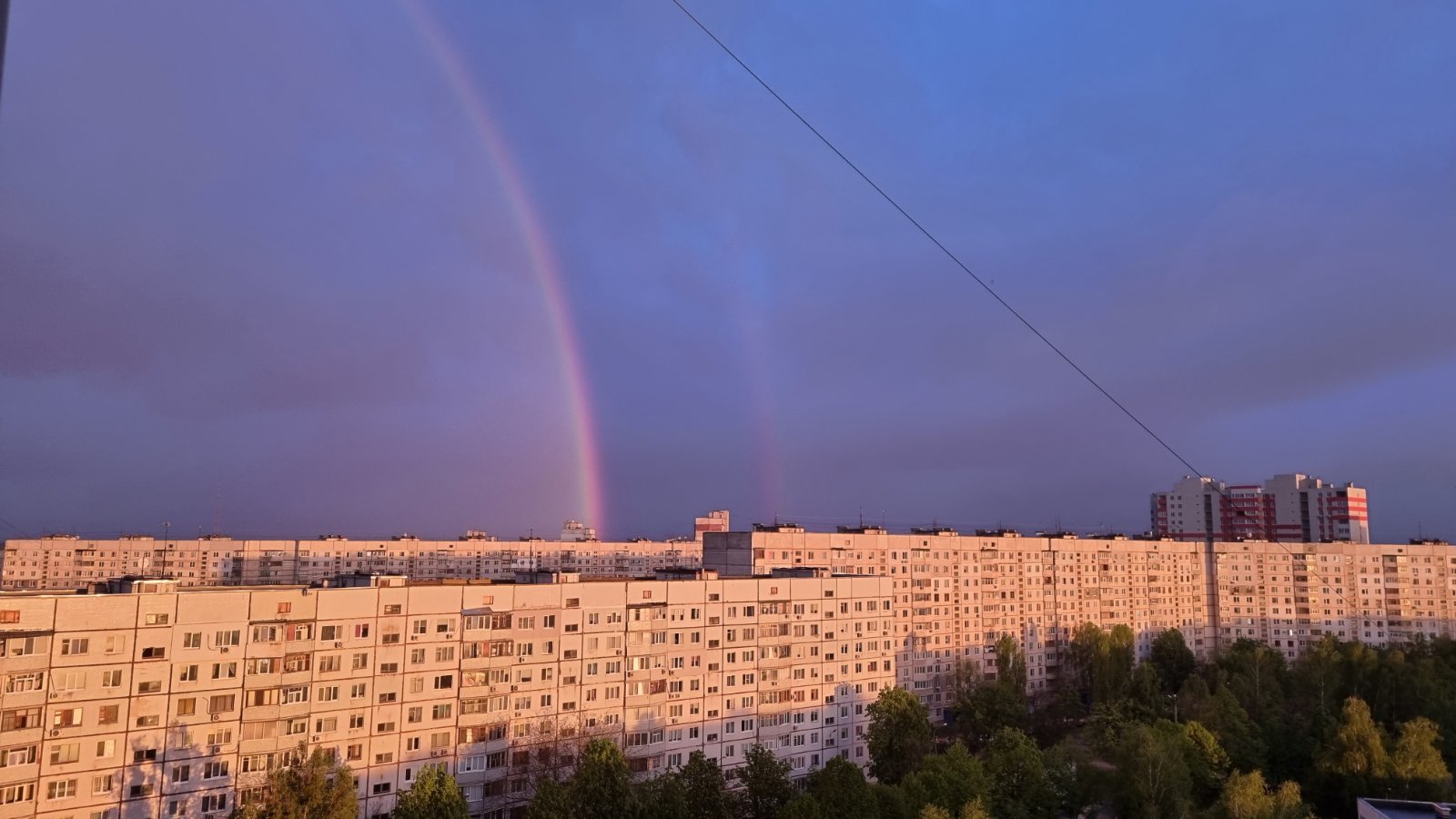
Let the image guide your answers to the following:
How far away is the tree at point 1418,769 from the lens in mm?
21734

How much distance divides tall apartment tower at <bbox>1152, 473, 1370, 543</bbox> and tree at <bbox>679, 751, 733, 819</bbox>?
55.4 metres

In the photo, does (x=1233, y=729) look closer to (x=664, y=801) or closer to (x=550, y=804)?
(x=664, y=801)

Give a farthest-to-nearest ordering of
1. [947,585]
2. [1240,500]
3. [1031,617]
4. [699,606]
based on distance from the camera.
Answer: [1240,500], [1031,617], [947,585], [699,606]

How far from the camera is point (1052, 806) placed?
824 inches

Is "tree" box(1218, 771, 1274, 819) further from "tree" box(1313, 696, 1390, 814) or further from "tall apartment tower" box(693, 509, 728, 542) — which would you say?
"tall apartment tower" box(693, 509, 728, 542)

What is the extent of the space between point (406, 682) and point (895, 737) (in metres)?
13.2

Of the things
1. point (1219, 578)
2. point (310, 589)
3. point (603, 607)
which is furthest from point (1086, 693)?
point (310, 589)

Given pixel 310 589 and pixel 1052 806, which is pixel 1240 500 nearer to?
pixel 1052 806

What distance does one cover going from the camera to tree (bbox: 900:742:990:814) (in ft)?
59.1

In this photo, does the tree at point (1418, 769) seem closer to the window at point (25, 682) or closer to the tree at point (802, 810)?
the tree at point (802, 810)

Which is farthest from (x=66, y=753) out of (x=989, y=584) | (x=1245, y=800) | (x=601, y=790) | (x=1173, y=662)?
(x=1173, y=662)

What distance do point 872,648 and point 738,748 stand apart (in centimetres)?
635

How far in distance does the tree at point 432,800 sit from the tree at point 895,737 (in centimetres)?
1257

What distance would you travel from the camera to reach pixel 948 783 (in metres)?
18.6
